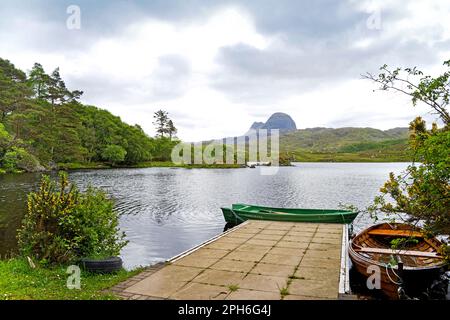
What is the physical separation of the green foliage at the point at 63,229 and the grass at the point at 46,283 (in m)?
0.51

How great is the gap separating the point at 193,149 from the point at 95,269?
135m

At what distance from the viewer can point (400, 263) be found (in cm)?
987

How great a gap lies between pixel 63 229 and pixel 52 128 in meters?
77.7

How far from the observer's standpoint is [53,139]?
76.3 meters

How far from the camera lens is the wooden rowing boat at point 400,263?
33.3 ft

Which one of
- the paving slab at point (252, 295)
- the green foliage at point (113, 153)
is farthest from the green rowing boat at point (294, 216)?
the green foliage at point (113, 153)

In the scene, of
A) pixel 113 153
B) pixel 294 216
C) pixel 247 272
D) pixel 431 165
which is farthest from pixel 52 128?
pixel 431 165

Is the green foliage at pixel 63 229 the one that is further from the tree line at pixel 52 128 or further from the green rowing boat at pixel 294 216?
the tree line at pixel 52 128

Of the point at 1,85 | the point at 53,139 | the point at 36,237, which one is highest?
the point at 1,85

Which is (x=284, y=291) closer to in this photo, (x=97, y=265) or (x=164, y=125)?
(x=97, y=265)

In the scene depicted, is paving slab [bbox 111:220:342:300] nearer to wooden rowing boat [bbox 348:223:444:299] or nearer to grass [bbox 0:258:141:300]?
grass [bbox 0:258:141:300]
